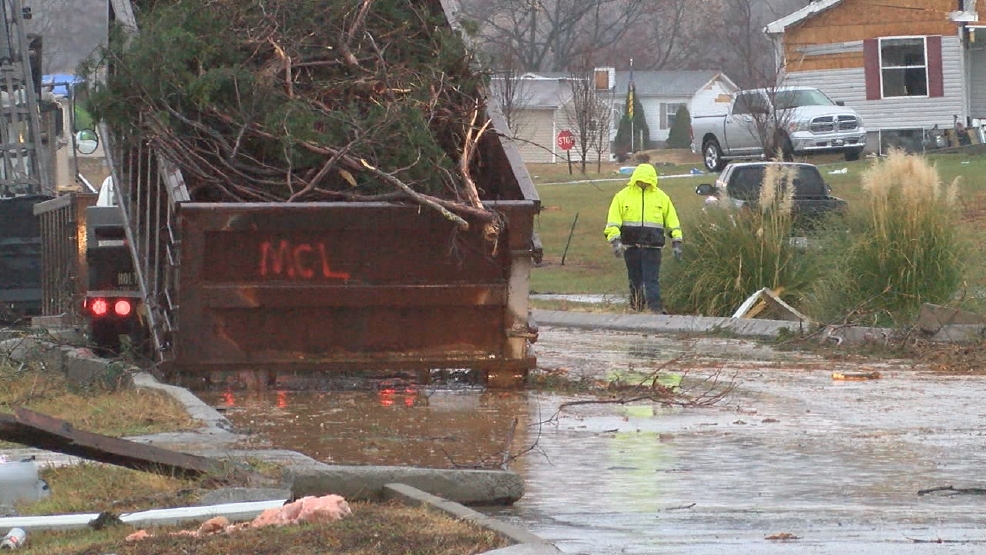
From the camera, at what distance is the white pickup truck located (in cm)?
3641

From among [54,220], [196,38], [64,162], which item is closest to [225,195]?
[196,38]

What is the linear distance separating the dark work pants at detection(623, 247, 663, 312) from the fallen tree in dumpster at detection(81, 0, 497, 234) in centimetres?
628

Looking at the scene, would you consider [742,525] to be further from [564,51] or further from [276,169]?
[564,51]

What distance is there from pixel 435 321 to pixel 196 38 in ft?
8.39

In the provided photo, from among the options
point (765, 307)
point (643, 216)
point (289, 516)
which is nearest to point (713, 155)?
point (643, 216)

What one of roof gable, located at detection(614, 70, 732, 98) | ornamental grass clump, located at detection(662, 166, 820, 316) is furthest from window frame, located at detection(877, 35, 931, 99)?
roof gable, located at detection(614, 70, 732, 98)

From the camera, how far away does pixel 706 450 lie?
27.8ft

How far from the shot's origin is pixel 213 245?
10.4 m

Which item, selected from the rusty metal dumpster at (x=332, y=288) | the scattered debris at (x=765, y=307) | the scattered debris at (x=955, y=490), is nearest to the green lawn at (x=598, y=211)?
the scattered debris at (x=765, y=307)

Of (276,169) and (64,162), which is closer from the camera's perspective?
(276,169)

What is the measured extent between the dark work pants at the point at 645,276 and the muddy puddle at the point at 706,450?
4.98 metres

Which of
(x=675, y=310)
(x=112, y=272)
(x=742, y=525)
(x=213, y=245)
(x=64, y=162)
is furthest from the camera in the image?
(x=64, y=162)

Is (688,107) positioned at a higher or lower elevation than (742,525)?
higher

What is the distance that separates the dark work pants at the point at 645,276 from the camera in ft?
58.8
